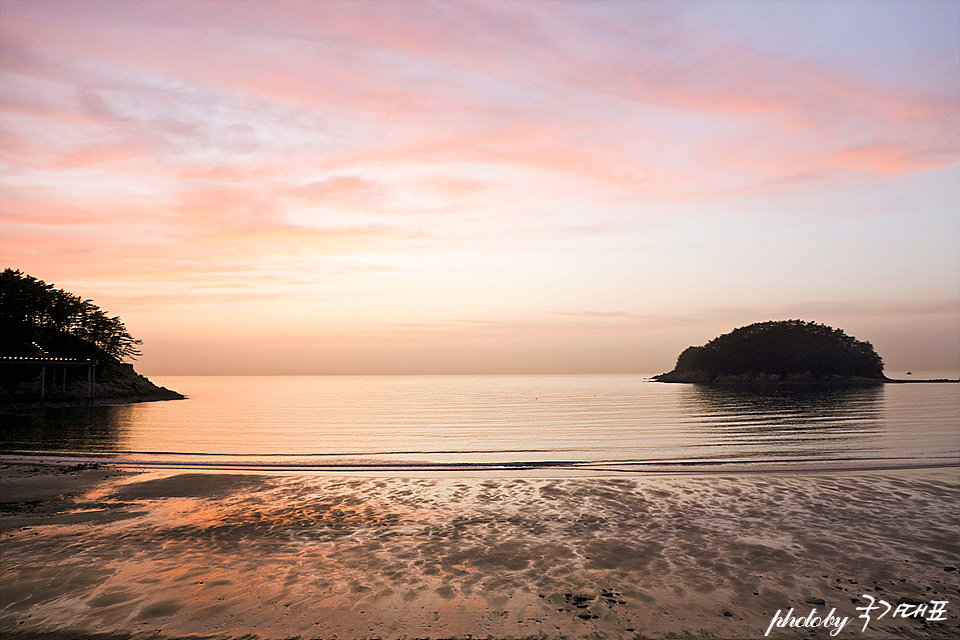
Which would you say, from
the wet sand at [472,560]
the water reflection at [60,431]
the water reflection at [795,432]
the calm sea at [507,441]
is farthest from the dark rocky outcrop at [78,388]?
the water reflection at [795,432]

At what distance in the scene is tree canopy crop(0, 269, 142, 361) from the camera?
89.9m

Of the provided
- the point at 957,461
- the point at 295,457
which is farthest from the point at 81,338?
the point at 957,461

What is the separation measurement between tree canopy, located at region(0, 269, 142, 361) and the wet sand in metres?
92.8

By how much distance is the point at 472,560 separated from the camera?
1172 cm

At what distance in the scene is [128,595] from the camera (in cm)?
966

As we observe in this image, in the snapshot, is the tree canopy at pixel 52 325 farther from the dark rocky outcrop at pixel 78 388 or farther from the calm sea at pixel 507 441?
the calm sea at pixel 507 441

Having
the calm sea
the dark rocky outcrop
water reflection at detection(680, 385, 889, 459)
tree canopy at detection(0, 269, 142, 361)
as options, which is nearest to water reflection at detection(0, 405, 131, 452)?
the calm sea

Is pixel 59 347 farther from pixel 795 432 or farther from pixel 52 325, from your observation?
pixel 795 432

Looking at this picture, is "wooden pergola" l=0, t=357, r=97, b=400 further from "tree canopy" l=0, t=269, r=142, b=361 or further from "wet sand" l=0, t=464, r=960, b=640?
"wet sand" l=0, t=464, r=960, b=640

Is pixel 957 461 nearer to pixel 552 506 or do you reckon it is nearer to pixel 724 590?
pixel 552 506

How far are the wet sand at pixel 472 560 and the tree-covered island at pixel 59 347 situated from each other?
8248 cm

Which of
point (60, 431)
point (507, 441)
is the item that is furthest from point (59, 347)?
point (507, 441)

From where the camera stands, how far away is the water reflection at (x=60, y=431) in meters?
35.6

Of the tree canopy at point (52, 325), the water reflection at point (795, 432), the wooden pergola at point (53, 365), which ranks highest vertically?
the tree canopy at point (52, 325)
